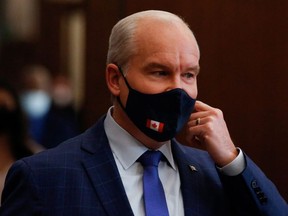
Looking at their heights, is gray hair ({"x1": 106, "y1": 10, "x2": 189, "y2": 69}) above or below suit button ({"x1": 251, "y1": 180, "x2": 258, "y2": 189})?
above

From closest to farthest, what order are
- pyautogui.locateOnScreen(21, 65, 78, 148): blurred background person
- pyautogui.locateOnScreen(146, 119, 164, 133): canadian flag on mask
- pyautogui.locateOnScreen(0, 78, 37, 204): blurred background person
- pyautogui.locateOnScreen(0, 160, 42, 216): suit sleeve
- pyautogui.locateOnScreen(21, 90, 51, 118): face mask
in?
pyautogui.locateOnScreen(0, 160, 42, 216): suit sleeve, pyautogui.locateOnScreen(146, 119, 164, 133): canadian flag on mask, pyautogui.locateOnScreen(0, 78, 37, 204): blurred background person, pyautogui.locateOnScreen(21, 65, 78, 148): blurred background person, pyautogui.locateOnScreen(21, 90, 51, 118): face mask

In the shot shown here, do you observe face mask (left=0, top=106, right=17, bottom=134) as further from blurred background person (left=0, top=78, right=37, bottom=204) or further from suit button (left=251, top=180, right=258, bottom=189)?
suit button (left=251, top=180, right=258, bottom=189)

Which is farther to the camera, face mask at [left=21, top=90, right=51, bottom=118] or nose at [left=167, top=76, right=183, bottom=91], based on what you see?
face mask at [left=21, top=90, right=51, bottom=118]

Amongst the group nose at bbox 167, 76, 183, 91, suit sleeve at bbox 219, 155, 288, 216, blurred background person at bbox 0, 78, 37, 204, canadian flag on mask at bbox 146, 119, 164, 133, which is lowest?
blurred background person at bbox 0, 78, 37, 204

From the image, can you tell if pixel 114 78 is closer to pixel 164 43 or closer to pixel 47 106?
pixel 164 43

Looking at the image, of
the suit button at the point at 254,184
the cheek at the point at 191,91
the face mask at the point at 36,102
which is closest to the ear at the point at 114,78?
the cheek at the point at 191,91

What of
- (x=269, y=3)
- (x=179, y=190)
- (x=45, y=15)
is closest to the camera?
(x=179, y=190)

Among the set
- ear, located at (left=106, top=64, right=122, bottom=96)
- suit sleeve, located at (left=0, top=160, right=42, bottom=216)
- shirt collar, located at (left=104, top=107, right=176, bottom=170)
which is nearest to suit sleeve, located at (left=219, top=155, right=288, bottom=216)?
shirt collar, located at (left=104, top=107, right=176, bottom=170)

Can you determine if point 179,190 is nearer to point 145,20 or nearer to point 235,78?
point 145,20

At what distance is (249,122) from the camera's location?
329 centimetres

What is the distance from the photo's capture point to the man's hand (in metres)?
2.17

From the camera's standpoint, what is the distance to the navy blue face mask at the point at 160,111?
2076 mm

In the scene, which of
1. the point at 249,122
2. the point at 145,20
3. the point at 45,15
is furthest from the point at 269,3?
the point at 45,15

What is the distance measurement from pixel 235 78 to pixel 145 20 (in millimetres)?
1211
